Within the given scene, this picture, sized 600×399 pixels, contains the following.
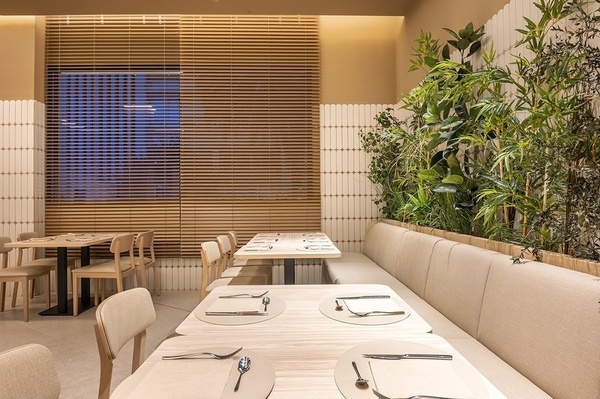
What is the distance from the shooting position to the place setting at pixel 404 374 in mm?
833

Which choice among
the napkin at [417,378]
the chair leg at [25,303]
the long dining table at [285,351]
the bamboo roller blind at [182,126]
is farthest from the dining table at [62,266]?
the napkin at [417,378]

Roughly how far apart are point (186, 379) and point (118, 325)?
61cm

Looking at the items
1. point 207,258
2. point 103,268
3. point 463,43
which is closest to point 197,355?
point 207,258

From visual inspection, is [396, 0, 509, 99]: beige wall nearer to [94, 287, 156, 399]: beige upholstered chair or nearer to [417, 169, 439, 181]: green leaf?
[417, 169, 439, 181]: green leaf

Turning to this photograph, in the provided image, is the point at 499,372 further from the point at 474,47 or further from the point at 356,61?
the point at 356,61

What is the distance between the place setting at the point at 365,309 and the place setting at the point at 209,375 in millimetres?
449

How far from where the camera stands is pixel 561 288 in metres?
1.49

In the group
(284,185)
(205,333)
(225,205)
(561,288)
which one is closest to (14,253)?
(225,205)

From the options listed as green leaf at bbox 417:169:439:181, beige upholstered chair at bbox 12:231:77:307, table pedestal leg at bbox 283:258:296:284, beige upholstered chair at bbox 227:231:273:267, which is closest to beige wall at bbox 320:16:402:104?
beige upholstered chair at bbox 227:231:273:267

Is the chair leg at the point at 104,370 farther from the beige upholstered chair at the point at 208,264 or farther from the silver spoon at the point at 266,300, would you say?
the beige upholstered chair at the point at 208,264

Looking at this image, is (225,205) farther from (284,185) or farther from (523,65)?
(523,65)

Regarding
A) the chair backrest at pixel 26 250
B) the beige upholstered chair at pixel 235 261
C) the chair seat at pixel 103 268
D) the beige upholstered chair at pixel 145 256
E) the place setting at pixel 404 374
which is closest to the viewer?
the place setting at pixel 404 374

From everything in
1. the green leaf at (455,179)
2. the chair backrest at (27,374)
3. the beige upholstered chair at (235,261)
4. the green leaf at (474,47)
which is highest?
the green leaf at (474,47)

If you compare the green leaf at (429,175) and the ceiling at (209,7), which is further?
the ceiling at (209,7)
